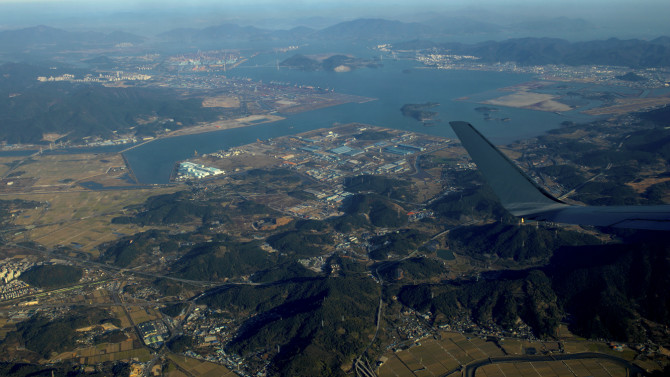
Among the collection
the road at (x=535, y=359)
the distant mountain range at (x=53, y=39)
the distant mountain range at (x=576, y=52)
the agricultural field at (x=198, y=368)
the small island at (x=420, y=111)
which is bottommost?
the agricultural field at (x=198, y=368)

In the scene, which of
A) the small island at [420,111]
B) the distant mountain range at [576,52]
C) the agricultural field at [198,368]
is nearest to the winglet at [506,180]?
the agricultural field at [198,368]

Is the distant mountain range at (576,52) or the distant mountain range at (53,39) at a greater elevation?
the distant mountain range at (576,52)

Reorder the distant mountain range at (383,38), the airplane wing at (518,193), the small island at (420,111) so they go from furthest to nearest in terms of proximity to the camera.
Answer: the distant mountain range at (383,38) → the small island at (420,111) → the airplane wing at (518,193)

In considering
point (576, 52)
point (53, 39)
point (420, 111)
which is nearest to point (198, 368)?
point (420, 111)

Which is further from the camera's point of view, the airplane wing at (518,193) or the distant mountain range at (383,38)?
the distant mountain range at (383,38)

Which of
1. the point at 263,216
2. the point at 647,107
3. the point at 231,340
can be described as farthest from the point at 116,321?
the point at 647,107

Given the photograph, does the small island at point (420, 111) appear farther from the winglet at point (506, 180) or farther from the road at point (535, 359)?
the winglet at point (506, 180)

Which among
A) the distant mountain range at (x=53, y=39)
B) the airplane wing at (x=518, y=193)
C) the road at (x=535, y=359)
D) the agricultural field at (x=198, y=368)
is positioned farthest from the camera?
the distant mountain range at (x=53, y=39)
